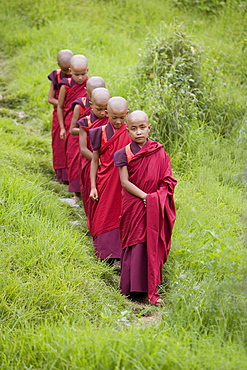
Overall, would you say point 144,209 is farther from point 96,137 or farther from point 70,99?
point 70,99

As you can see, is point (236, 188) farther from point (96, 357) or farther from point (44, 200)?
point (96, 357)

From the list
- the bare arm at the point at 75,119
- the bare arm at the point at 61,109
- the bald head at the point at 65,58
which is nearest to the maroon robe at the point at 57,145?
the bald head at the point at 65,58

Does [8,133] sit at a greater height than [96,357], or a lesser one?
lesser

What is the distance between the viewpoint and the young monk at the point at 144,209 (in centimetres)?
414

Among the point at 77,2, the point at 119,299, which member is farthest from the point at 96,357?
the point at 77,2

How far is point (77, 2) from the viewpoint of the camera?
12383mm

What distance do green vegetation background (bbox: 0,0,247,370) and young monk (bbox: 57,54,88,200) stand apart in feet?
1.22

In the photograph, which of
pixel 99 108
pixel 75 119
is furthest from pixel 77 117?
pixel 99 108

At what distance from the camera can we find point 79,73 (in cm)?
596

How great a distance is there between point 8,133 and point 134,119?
3.59 metres

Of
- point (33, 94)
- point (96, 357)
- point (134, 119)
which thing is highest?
point (134, 119)

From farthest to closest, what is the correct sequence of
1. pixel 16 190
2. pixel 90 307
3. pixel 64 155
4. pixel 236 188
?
1. pixel 64 155
2. pixel 236 188
3. pixel 16 190
4. pixel 90 307

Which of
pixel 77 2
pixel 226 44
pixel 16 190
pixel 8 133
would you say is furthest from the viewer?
pixel 77 2

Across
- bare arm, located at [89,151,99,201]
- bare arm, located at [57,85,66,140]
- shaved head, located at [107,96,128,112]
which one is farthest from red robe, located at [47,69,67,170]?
shaved head, located at [107,96,128,112]
